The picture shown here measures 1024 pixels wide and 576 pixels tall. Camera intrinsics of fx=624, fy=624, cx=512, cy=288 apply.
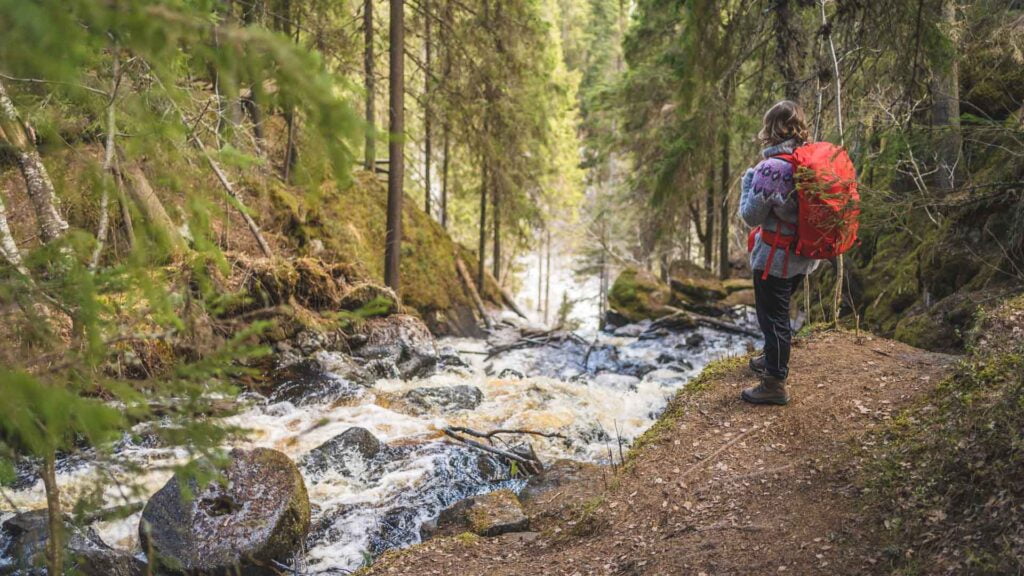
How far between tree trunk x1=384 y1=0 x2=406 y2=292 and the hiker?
7700mm

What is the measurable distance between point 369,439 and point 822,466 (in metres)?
4.47

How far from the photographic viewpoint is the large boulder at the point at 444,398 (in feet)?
26.5

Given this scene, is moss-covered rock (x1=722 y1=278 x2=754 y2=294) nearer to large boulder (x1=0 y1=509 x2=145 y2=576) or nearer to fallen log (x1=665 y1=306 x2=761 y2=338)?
fallen log (x1=665 y1=306 x2=761 y2=338)

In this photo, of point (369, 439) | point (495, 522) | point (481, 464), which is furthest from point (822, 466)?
point (369, 439)

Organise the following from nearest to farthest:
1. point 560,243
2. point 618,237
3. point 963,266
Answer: point 963,266, point 618,237, point 560,243

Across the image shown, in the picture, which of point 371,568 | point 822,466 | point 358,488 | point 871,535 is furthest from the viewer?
point 358,488

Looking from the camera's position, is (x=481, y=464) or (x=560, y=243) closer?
(x=481, y=464)

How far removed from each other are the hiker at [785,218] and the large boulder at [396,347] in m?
6.06

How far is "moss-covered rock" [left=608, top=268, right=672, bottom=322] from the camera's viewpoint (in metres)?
17.7

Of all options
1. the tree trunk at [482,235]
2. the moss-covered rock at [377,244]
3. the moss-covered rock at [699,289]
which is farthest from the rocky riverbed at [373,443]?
the tree trunk at [482,235]

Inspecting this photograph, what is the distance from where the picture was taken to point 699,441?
448cm

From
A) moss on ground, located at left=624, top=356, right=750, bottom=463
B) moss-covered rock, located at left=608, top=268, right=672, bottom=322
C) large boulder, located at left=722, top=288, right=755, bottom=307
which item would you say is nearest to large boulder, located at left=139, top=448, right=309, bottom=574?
moss on ground, located at left=624, top=356, right=750, bottom=463

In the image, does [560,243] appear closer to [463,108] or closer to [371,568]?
[463,108]

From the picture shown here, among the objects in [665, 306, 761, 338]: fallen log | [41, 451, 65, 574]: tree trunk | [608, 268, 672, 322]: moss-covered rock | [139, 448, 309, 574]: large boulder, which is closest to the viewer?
[41, 451, 65, 574]: tree trunk
